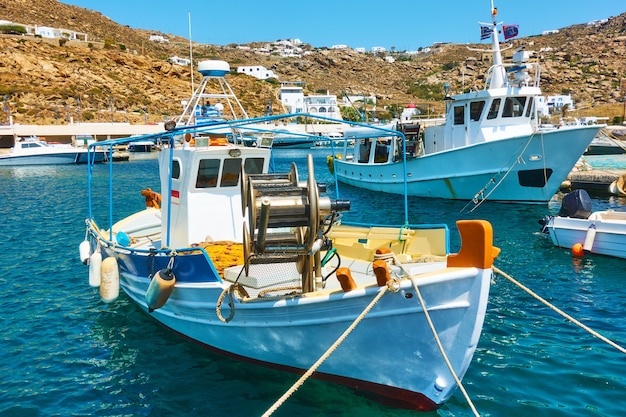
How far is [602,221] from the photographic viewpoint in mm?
14016

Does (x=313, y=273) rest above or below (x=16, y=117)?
below

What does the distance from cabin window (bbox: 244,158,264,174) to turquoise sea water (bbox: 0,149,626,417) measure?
134 inches

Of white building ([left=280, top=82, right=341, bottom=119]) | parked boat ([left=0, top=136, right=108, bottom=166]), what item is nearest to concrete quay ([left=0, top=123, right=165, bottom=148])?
parked boat ([left=0, top=136, right=108, bottom=166])

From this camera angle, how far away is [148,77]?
305ft

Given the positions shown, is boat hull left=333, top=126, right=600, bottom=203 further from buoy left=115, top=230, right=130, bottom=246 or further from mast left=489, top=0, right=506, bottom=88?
buoy left=115, top=230, right=130, bottom=246

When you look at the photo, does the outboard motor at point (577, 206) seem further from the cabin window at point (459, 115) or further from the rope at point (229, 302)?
the rope at point (229, 302)

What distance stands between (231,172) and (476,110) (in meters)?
17.0

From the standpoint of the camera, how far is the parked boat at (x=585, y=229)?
536 inches

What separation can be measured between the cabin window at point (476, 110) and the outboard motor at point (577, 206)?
901 cm

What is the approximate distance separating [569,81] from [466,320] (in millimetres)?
106063

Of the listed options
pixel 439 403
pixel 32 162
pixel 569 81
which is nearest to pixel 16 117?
pixel 32 162

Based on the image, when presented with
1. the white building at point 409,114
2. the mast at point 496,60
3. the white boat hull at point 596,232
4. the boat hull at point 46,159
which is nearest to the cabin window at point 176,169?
the white boat hull at point 596,232

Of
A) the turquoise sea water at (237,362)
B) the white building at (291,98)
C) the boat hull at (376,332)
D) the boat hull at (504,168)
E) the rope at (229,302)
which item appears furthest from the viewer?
the white building at (291,98)

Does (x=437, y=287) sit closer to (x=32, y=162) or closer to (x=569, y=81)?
(x=32, y=162)
